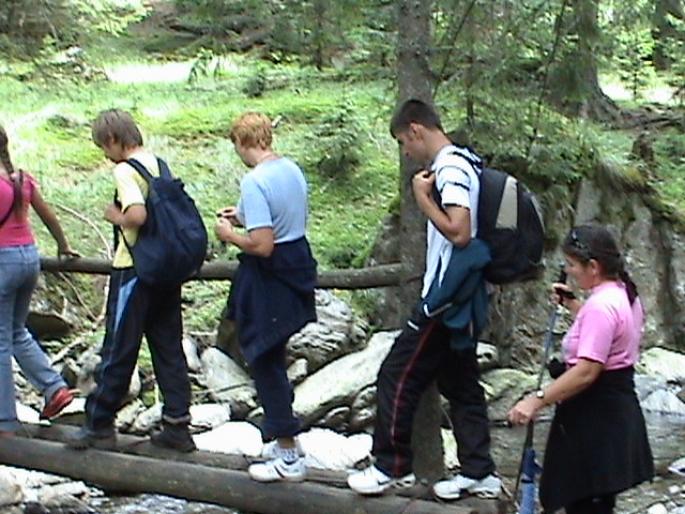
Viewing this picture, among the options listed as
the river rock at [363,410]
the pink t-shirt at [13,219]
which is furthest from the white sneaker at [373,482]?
the river rock at [363,410]

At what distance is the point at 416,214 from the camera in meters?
6.00

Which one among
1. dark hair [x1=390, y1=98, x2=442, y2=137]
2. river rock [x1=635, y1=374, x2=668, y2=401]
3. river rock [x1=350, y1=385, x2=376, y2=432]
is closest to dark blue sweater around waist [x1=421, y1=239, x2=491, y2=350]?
dark hair [x1=390, y1=98, x2=442, y2=137]

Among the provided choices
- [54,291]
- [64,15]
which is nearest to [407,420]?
[64,15]

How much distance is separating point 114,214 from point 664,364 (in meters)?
8.10

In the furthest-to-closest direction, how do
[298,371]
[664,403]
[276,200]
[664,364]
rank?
[664,364], [664,403], [298,371], [276,200]

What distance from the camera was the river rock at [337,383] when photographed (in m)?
9.46

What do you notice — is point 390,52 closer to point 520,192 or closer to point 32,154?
point 520,192

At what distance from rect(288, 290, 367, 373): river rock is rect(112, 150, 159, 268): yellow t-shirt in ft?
15.8

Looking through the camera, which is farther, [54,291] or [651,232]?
[651,232]

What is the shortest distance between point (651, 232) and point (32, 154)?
25.0 feet

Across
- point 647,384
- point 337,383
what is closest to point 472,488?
point 337,383

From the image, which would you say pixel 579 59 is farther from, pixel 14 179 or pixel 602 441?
pixel 14 179

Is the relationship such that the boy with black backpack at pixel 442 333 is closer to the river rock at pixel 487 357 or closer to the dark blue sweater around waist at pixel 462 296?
the dark blue sweater around waist at pixel 462 296

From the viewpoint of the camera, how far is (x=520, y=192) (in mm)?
4590
